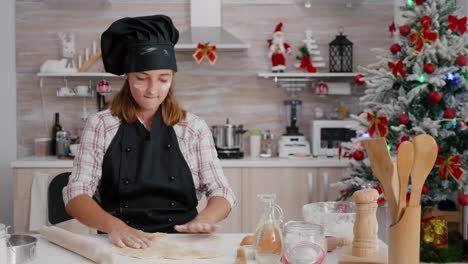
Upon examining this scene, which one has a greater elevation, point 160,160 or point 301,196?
point 160,160

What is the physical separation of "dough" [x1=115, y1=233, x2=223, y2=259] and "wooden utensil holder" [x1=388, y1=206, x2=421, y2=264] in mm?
523

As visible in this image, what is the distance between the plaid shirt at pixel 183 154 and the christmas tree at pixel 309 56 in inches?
98.5

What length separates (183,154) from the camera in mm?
2248

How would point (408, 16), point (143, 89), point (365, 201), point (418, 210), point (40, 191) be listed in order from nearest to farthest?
point (418, 210)
point (365, 201)
point (143, 89)
point (408, 16)
point (40, 191)

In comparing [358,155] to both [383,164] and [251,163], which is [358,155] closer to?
[251,163]

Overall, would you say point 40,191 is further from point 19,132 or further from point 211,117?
point 211,117

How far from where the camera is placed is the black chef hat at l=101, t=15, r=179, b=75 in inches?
81.9

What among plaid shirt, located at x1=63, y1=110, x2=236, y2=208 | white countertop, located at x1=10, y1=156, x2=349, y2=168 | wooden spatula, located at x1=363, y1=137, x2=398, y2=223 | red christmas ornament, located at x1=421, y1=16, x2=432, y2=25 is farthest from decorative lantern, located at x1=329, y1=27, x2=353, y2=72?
wooden spatula, located at x1=363, y1=137, x2=398, y2=223

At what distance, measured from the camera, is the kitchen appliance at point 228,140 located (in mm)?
4371

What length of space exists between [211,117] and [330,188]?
1196mm

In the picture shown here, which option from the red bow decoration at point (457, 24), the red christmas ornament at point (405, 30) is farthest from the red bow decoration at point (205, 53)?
the red bow decoration at point (457, 24)

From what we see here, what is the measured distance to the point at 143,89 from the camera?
211 cm

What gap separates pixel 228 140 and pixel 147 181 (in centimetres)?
232

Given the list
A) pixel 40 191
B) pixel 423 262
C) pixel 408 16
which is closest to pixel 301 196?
pixel 423 262
